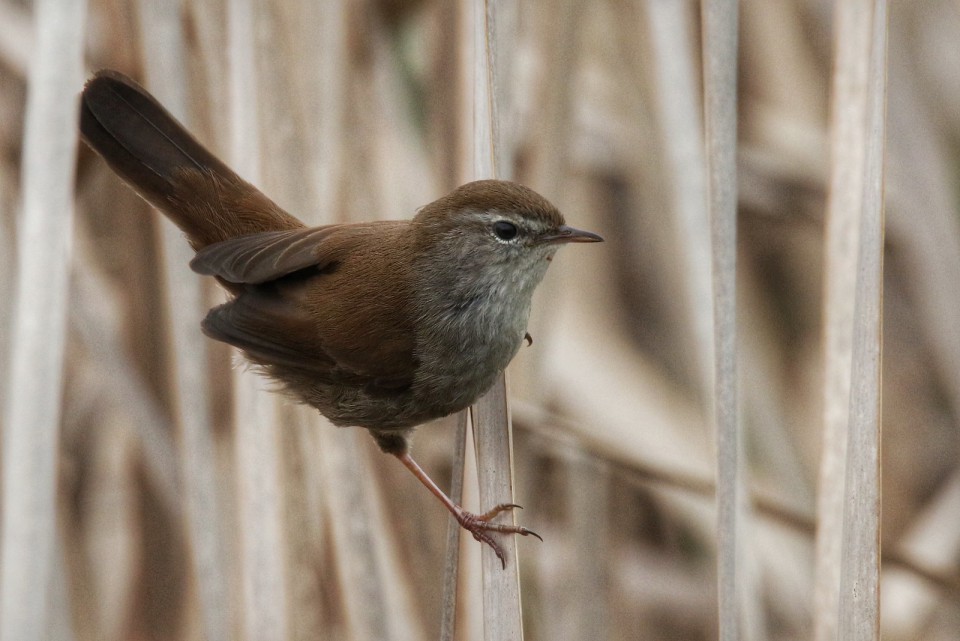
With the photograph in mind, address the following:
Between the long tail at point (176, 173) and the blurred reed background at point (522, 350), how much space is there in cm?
Result: 8

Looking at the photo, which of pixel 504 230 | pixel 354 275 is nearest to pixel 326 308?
pixel 354 275

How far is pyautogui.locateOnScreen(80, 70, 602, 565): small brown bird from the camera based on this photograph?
1994 mm

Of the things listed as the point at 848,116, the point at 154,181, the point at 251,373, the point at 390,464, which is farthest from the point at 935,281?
the point at 154,181

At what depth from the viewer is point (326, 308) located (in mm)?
2100

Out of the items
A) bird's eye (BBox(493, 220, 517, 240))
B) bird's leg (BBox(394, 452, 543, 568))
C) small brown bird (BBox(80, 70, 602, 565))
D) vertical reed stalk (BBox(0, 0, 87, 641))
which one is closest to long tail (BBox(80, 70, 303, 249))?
small brown bird (BBox(80, 70, 602, 565))

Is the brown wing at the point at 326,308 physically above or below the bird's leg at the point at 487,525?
above

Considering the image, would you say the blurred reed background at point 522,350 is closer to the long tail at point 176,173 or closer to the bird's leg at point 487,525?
the long tail at point 176,173

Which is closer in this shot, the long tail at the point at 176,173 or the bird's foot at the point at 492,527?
the bird's foot at the point at 492,527

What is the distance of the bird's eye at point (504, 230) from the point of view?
6.52 ft

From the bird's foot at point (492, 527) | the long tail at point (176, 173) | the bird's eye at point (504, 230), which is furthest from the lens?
the long tail at point (176, 173)

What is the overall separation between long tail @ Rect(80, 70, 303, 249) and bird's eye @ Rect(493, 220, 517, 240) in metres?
0.47

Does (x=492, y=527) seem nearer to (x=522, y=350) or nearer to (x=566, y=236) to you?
(x=566, y=236)

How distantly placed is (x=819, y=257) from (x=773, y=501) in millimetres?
1189

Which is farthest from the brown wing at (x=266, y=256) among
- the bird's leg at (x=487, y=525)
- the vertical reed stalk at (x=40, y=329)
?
the bird's leg at (x=487, y=525)
